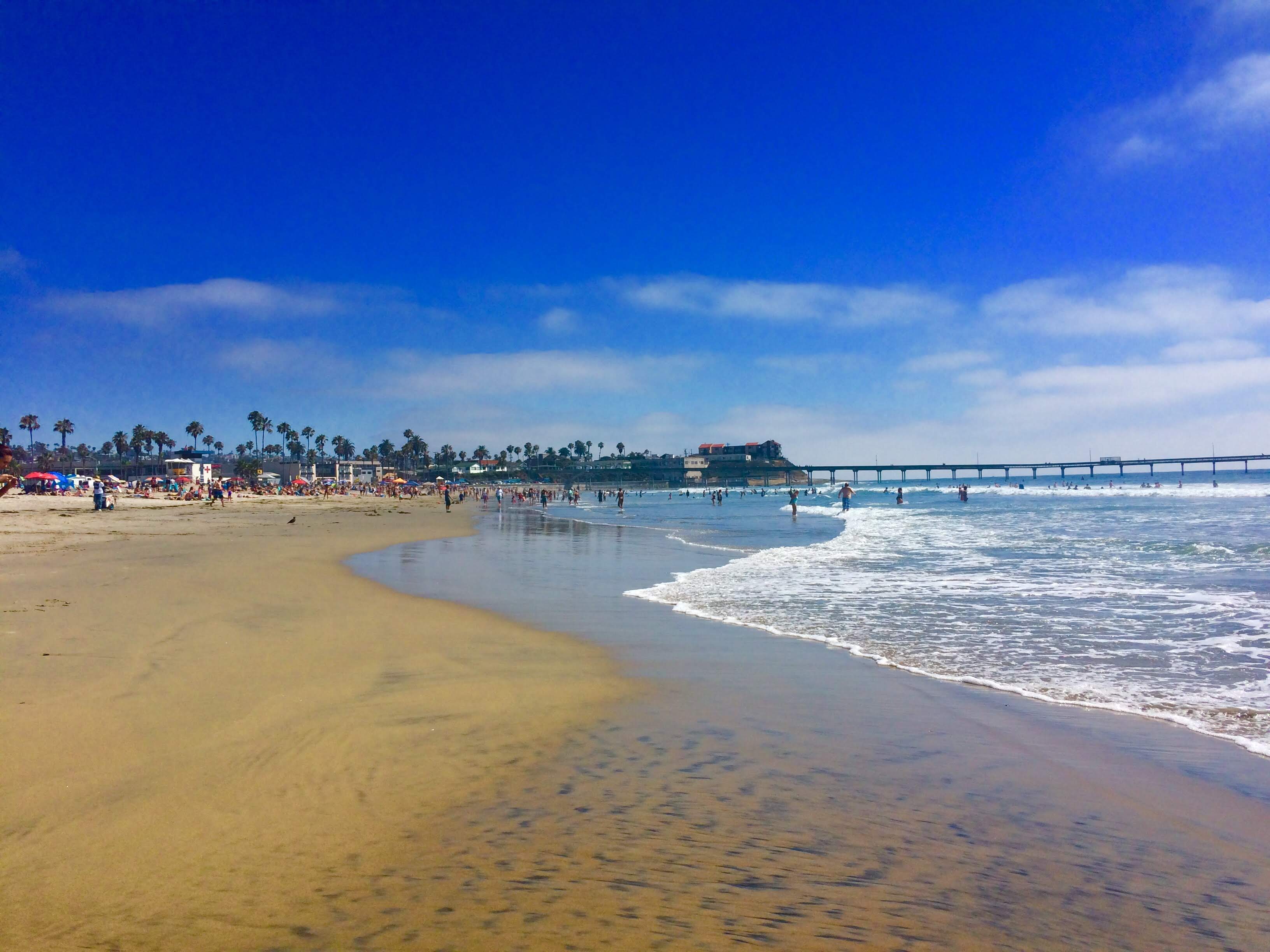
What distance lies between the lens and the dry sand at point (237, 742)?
128 inches

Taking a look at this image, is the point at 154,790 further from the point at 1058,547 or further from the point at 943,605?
the point at 1058,547

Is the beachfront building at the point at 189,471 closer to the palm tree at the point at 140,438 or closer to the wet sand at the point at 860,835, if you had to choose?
the palm tree at the point at 140,438

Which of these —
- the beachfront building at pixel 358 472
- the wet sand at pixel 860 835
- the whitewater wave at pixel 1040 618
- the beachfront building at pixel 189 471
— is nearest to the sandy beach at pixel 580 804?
the wet sand at pixel 860 835

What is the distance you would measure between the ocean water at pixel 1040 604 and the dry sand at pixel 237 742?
4128 millimetres

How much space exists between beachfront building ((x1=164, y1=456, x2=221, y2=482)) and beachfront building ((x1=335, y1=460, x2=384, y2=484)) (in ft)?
138

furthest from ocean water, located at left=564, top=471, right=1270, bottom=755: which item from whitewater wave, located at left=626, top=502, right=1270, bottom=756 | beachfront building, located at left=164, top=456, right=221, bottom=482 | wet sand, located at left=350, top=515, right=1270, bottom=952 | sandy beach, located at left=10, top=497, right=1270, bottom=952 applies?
beachfront building, located at left=164, top=456, right=221, bottom=482

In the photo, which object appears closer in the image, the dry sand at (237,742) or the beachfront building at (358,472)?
the dry sand at (237,742)

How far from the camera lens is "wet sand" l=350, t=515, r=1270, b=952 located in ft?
10.4

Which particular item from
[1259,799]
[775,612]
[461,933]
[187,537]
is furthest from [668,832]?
[187,537]

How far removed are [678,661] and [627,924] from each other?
17.7 ft

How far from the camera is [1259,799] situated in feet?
15.4

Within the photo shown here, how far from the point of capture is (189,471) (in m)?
116

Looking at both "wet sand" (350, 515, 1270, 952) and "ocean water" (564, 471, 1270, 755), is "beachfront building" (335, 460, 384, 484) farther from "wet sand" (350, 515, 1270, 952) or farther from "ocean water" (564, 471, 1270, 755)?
"wet sand" (350, 515, 1270, 952)

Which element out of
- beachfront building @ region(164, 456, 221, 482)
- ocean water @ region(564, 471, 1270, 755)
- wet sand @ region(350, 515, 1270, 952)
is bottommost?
ocean water @ region(564, 471, 1270, 755)
